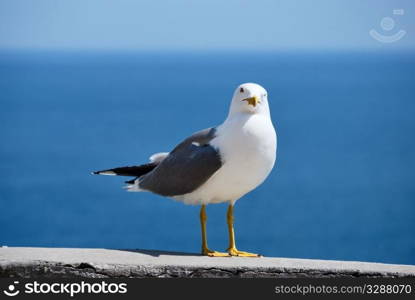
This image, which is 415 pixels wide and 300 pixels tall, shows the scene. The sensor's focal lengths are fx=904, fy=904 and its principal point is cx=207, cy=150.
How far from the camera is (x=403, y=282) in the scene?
3.61m

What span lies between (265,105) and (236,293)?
2.95 feet

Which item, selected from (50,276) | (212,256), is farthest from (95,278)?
(212,256)

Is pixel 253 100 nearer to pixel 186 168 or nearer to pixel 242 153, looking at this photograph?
pixel 242 153

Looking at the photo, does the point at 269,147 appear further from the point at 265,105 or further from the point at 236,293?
the point at 236,293

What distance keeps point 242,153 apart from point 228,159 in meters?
0.07

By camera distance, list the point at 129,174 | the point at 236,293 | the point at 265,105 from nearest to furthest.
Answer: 1. the point at 236,293
2. the point at 265,105
3. the point at 129,174

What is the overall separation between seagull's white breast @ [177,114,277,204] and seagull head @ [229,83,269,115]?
1.1 inches

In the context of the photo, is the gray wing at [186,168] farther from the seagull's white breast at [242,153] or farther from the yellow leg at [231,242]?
the yellow leg at [231,242]

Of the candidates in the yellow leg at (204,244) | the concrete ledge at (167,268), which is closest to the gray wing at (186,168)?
the yellow leg at (204,244)

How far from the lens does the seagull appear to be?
3879 millimetres

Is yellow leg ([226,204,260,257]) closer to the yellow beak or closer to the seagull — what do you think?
the seagull

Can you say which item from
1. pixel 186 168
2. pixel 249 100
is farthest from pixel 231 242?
pixel 249 100

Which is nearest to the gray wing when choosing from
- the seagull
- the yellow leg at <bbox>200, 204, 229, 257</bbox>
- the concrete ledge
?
the seagull

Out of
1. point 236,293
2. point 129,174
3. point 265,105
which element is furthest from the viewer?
point 129,174
